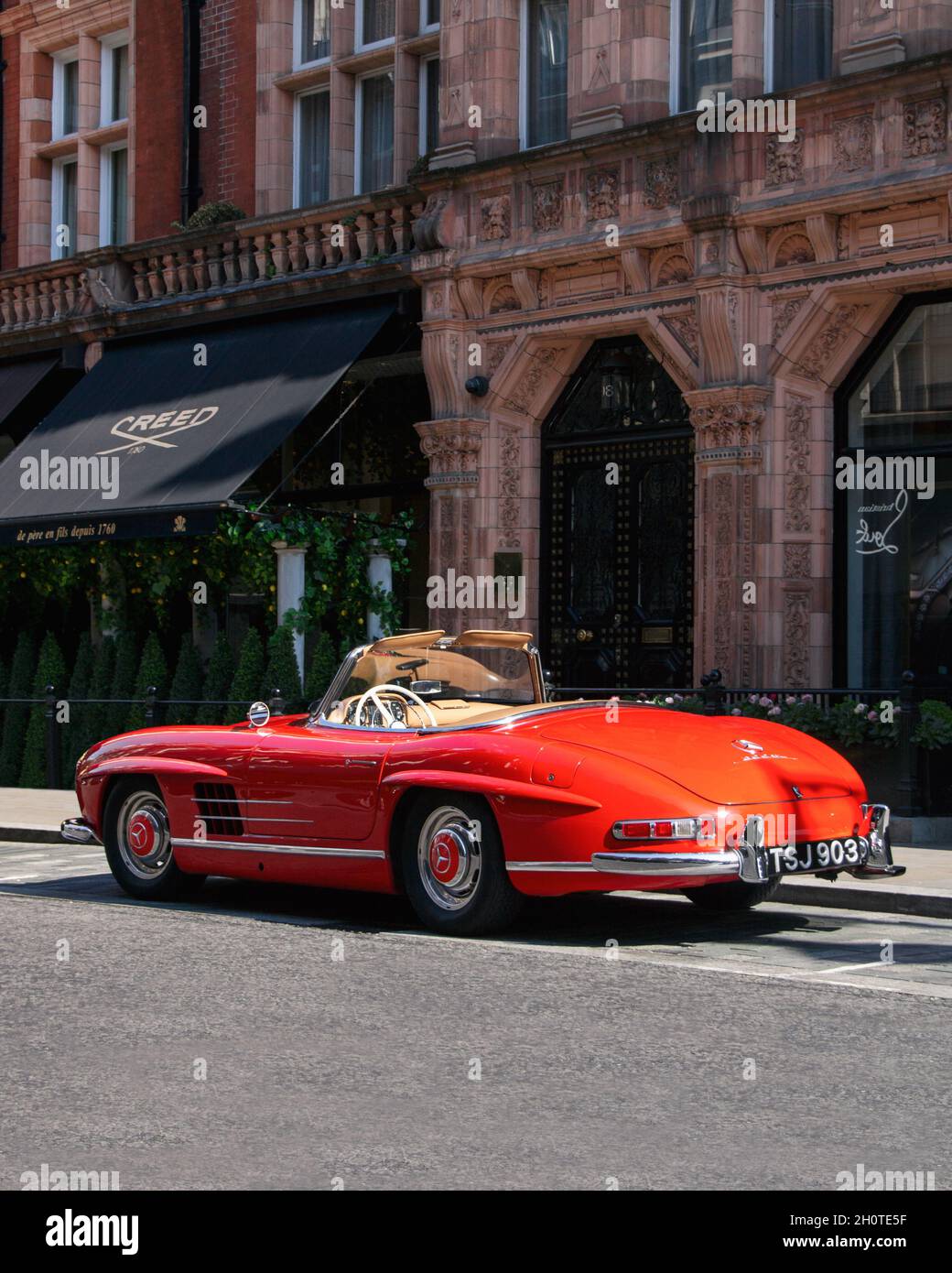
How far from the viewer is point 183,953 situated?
8.88 meters

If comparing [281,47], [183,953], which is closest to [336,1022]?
[183,953]

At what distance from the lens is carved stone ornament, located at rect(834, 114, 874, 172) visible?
590 inches

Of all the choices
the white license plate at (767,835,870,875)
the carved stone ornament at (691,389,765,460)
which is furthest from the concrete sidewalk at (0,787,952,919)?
the carved stone ornament at (691,389,765,460)

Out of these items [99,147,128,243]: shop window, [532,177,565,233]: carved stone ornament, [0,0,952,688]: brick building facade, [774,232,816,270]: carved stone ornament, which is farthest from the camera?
[99,147,128,243]: shop window

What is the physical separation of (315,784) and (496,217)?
9213 millimetres

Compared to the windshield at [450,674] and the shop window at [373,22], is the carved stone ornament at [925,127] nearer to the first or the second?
the windshield at [450,674]

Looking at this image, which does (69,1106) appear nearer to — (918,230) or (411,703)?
(411,703)

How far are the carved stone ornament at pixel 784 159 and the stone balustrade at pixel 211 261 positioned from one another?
4283 mm

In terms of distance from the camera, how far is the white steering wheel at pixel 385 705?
10266 millimetres

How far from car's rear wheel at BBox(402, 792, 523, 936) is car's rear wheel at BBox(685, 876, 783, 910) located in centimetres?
151

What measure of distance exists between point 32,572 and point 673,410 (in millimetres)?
8136

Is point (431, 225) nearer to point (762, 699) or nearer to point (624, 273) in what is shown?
point (624, 273)

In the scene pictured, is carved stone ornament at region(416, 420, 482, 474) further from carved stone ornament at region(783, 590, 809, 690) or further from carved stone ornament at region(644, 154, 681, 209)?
carved stone ornament at region(783, 590, 809, 690)

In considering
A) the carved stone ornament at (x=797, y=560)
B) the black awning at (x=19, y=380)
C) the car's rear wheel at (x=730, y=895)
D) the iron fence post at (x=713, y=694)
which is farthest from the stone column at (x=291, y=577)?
the car's rear wheel at (x=730, y=895)
